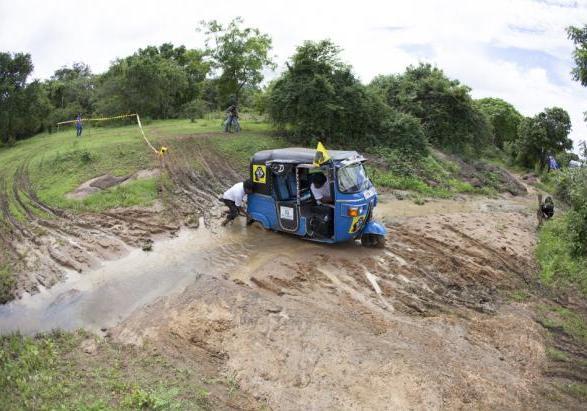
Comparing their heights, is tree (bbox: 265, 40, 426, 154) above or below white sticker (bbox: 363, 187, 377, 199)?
above

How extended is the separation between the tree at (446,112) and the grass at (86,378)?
68.3ft

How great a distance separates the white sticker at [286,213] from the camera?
40.0 feet

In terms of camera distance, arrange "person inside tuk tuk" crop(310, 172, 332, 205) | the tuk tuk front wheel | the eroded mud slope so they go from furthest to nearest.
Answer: the tuk tuk front wheel
"person inside tuk tuk" crop(310, 172, 332, 205)
the eroded mud slope

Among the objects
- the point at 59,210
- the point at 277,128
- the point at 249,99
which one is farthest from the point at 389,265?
the point at 249,99

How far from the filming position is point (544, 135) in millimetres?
26828

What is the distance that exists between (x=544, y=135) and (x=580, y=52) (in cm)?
2100

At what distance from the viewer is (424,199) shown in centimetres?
1817

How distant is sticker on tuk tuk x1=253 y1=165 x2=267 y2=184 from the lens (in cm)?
1238

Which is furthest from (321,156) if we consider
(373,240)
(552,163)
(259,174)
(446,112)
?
(552,163)

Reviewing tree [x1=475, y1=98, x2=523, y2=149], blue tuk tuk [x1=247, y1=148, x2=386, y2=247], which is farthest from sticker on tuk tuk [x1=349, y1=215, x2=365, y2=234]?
tree [x1=475, y1=98, x2=523, y2=149]

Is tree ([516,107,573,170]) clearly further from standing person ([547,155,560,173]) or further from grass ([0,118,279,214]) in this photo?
grass ([0,118,279,214])

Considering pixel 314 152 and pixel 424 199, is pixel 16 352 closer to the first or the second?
pixel 314 152

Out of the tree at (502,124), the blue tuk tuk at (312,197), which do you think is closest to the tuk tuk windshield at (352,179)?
the blue tuk tuk at (312,197)

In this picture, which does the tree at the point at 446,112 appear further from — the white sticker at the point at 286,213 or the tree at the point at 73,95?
the tree at the point at 73,95
